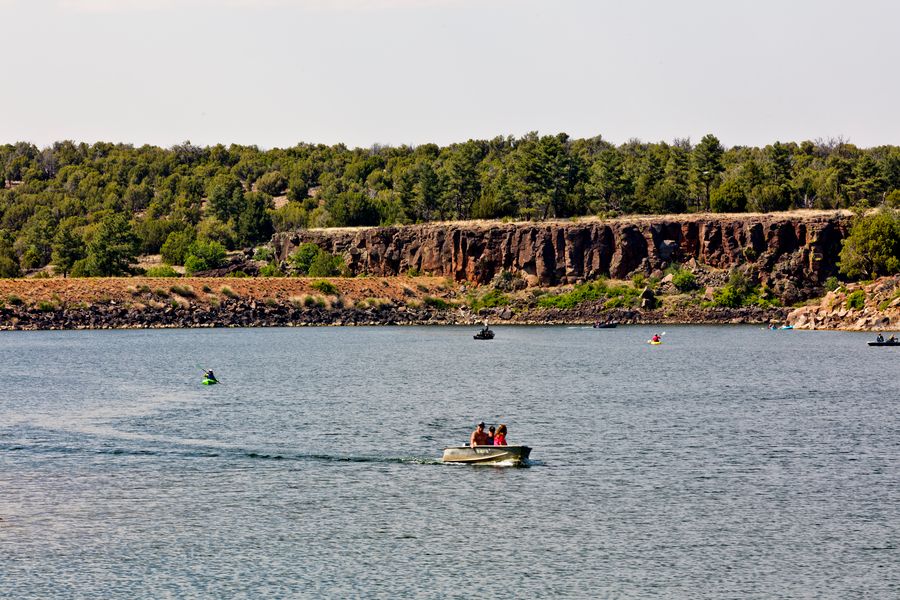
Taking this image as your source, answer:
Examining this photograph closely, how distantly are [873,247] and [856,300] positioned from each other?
985 centimetres

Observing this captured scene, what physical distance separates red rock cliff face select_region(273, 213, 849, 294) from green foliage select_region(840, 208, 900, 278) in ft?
29.6

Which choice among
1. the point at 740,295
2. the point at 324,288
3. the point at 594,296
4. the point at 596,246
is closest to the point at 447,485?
the point at 740,295

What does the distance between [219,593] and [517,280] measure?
146746mm

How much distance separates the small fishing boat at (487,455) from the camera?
2153 inches

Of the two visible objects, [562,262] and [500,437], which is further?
[562,262]

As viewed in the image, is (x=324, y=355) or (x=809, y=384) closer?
(x=809, y=384)

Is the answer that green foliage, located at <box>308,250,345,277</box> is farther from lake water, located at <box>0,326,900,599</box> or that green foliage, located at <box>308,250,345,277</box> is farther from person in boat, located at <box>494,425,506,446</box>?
person in boat, located at <box>494,425,506,446</box>

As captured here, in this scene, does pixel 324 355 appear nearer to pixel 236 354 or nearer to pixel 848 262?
pixel 236 354

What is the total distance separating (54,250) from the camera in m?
194

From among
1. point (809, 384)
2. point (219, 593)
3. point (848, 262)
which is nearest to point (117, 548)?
point (219, 593)

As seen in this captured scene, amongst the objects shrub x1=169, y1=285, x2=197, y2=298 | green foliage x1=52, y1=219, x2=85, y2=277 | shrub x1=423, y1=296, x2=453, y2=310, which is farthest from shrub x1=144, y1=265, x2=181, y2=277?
shrub x1=423, y1=296, x2=453, y2=310

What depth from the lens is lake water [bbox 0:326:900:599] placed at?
37.9 meters

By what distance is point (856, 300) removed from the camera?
14412cm

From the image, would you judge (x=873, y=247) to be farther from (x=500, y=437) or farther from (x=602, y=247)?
(x=500, y=437)
